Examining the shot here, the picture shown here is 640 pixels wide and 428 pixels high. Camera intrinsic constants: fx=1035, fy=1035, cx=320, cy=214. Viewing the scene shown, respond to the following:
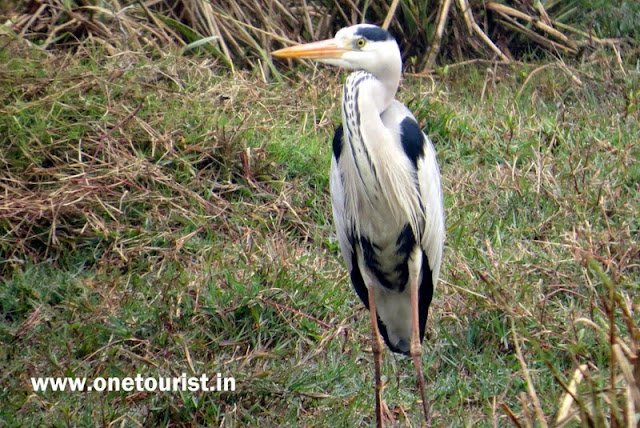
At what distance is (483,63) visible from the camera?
716 centimetres

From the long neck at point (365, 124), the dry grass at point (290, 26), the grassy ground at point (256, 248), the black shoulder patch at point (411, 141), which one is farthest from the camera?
the dry grass at point (290, 26)

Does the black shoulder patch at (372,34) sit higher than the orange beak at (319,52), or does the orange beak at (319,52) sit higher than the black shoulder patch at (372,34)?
the black shoulder patch at (372,34)

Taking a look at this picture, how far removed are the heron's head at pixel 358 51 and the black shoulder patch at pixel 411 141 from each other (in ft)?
0.93

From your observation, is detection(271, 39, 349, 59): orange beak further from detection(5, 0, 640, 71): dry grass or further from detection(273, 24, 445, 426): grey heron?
detection(5, 0, 640, 71): dry grass

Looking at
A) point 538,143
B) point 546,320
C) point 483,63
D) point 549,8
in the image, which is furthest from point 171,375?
point 549,8

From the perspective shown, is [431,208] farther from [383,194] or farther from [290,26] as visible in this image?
[290,26]

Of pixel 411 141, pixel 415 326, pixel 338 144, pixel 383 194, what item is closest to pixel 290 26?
pixel 338 144

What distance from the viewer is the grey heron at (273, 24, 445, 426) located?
3988 mm

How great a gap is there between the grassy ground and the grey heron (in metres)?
0.29

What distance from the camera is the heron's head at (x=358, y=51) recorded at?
3.99 meters

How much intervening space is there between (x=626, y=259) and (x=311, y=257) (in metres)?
1.51

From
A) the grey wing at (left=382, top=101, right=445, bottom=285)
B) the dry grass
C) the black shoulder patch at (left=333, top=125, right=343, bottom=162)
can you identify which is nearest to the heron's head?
the grey wing at (left=382, top=101, right=445, bottom=285)

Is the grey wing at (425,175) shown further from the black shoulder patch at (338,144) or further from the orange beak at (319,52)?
the orange beak at (319,52)

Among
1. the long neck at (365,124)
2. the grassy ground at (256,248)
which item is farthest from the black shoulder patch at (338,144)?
the grassy ground at (256,248)
